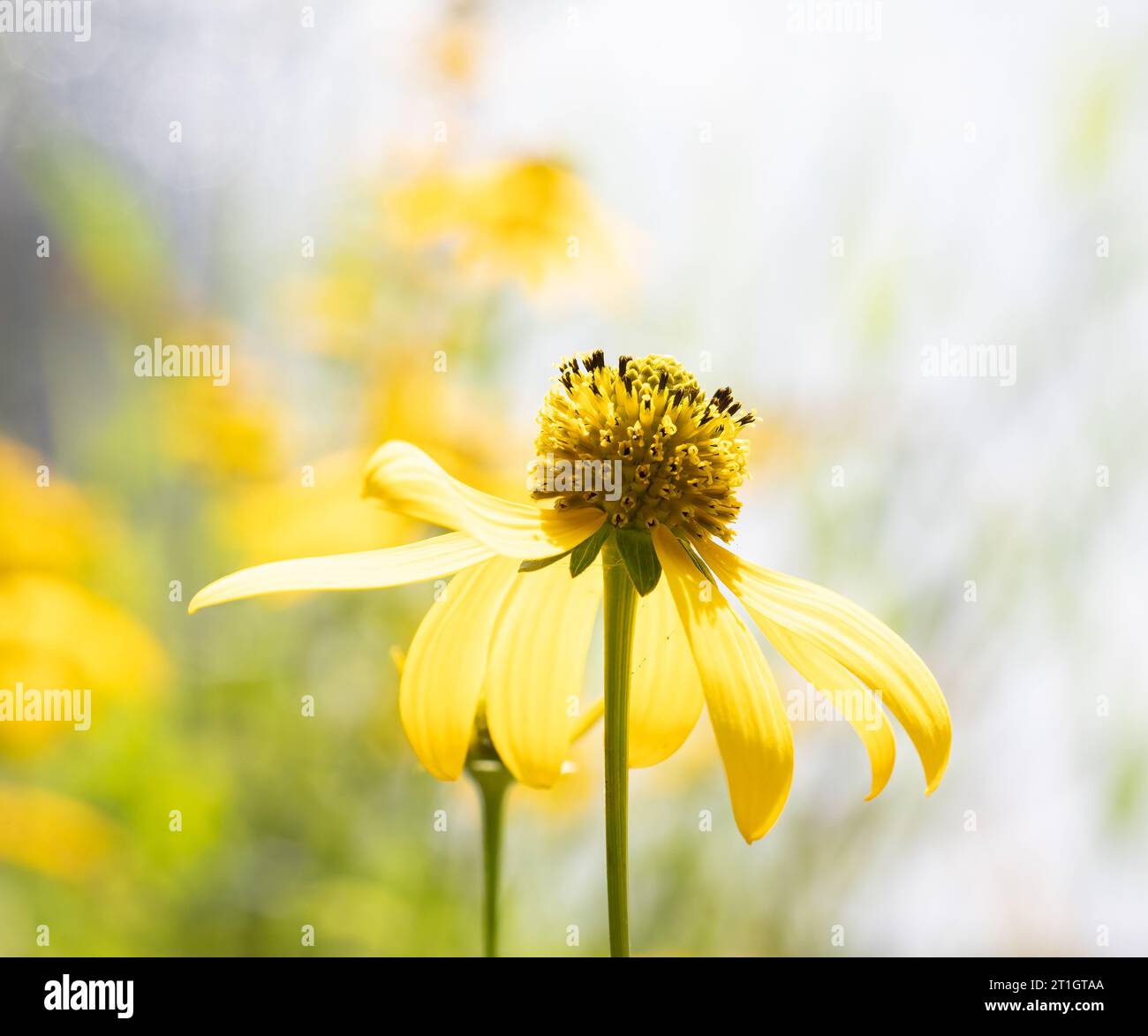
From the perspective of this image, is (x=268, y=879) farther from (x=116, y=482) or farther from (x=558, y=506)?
(x=558, y=506)

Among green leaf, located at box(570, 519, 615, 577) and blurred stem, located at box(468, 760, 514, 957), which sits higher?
green leaf, located at box(570, 519, 615, 577)

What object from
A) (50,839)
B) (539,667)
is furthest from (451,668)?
Result: (50,839)

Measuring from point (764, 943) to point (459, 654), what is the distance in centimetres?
62

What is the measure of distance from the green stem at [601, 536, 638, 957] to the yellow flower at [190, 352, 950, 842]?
11 millimetres

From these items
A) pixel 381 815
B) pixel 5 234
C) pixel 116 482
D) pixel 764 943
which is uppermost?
pixel 5 234

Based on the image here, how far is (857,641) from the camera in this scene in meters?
0.30

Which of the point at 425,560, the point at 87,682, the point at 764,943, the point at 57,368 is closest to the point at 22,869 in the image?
the point at 87,682

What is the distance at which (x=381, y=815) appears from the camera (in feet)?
2.53

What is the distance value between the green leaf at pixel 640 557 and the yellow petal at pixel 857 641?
27 mm

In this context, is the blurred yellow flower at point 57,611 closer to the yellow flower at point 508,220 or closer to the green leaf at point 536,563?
the yellow flower at point 508,220

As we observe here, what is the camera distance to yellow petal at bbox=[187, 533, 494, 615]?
0.24 m

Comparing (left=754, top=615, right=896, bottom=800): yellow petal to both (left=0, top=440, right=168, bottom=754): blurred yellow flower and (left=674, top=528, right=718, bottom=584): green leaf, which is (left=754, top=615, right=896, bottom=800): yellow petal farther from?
(left=0, top=440, right=168, bottom=754): blurred yellow flower

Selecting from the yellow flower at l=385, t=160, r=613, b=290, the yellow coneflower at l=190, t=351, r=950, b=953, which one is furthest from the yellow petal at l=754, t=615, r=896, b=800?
the yellow flower at l=385, t=160, r=613, b=290

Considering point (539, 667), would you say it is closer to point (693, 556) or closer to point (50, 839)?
point (693, 556)
